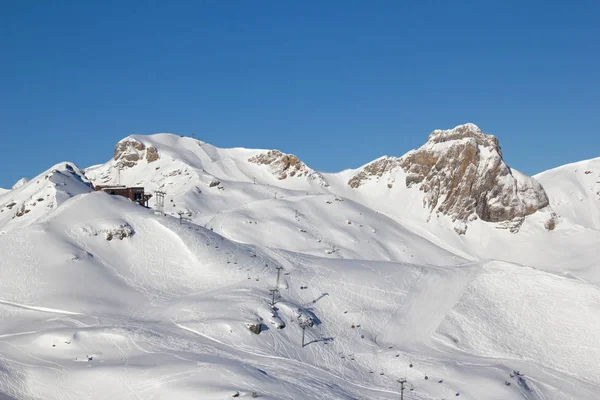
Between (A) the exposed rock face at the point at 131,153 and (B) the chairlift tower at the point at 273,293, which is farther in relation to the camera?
(A) the exposed rock face at the point at 131,153

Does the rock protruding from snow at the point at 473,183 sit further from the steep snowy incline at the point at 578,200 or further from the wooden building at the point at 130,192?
the wooden building at the point at 130,192

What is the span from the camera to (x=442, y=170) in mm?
168250

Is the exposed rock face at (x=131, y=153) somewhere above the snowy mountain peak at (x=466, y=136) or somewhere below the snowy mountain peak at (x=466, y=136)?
below

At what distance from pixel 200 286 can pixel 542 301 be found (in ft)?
135

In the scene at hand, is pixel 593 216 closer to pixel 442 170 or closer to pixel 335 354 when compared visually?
pixel 442 170

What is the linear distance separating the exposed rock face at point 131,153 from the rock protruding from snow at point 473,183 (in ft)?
235

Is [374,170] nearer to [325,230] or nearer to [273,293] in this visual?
[325,230]

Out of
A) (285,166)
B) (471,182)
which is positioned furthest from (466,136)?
(285,166)

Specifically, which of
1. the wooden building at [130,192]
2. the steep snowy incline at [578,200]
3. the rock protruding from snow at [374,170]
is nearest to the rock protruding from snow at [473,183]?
the rock protruding from snow at [374,170]

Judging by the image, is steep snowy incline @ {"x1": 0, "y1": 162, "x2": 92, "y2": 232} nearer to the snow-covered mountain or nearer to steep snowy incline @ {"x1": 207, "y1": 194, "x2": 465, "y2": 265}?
the snow-covered mountain

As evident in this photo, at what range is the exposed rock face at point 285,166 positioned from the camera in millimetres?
179750

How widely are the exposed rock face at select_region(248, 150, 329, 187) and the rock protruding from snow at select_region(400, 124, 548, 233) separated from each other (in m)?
27.2

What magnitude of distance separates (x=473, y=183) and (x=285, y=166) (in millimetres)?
52601

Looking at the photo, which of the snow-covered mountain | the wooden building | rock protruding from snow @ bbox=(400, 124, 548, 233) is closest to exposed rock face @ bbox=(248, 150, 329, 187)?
rock protruding from snow @ bbox=(400, 124, 548, 233)
